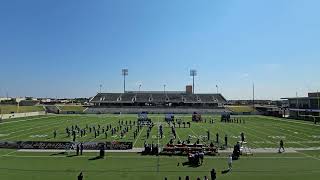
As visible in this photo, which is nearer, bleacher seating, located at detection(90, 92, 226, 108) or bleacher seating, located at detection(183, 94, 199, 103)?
bleacher seating, located at detection(90, 92, 226, 108)

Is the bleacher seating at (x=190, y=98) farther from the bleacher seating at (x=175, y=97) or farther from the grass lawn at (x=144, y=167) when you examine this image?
the grass lawn at (x=144, y=167)

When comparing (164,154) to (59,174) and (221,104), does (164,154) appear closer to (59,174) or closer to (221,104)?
(59,174)

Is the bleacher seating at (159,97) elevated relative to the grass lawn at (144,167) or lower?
elevated

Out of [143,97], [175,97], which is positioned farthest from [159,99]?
[143,97]

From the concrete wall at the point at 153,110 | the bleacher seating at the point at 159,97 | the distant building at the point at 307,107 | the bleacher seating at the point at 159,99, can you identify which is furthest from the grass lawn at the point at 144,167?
the bleacher seating at the point at 159,97

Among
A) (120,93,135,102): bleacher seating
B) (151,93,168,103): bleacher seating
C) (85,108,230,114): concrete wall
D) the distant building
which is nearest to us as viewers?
the distant building

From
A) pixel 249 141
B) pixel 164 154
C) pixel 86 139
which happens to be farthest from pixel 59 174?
pixel 249 141

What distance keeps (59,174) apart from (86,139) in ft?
60.9

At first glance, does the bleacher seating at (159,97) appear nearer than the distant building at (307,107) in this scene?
No

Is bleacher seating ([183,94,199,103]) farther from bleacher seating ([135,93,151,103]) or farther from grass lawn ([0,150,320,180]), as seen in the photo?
grass lawn ([0,150,320,180])

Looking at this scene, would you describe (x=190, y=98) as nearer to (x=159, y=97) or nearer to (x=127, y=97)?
(x=159, y=97)

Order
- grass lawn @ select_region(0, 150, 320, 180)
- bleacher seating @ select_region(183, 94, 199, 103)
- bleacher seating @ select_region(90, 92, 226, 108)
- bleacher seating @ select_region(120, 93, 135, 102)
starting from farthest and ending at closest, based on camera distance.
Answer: bleacher seating @ select_region(120, 93, 135, 102) → bleacher seating @ select_region(183, 94, 199, 103) → bleacher seating @ select_region(90, 92, 226, 108) → grass lawn @ select_region(0, 150, 320, 180)

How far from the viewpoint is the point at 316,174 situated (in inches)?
879

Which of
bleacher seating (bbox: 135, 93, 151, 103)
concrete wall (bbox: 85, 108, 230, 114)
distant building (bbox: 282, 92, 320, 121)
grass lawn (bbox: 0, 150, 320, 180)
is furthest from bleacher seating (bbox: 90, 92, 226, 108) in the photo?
grass lawn (bbox: 0, 150, 320, 180)
